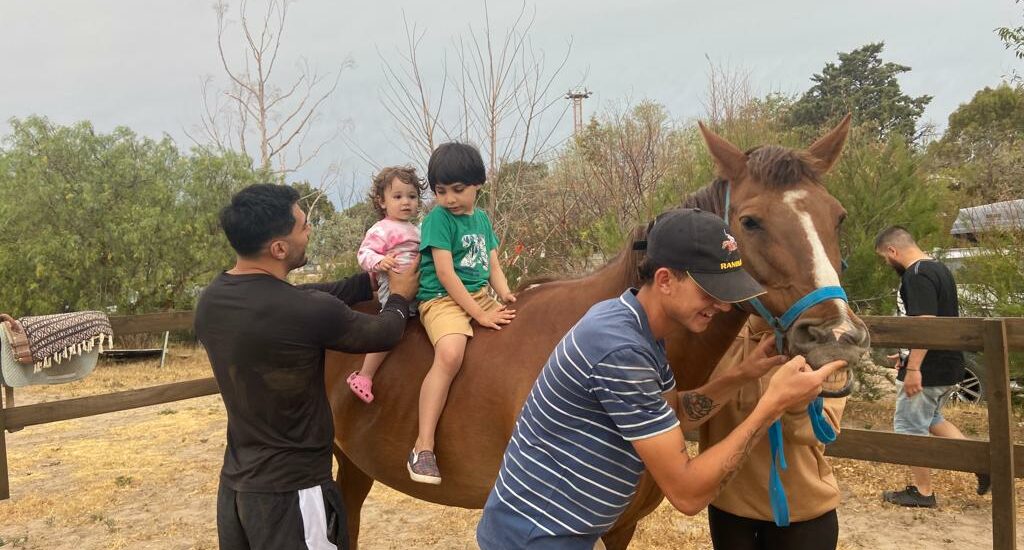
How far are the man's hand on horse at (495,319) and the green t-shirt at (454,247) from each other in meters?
0.25

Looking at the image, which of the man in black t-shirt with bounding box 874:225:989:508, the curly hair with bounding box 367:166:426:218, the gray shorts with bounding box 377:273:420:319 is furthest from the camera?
the man in black t-shirt with bounding box 874:225:989:508

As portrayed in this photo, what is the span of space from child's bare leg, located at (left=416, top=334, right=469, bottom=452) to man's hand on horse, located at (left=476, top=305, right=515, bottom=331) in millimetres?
127

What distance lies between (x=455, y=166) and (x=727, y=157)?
1254 millimetres

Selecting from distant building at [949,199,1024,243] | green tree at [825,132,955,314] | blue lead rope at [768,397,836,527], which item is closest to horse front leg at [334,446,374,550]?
blue lead rope at [768,397,836,527]

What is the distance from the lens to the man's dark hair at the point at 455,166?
315 cm

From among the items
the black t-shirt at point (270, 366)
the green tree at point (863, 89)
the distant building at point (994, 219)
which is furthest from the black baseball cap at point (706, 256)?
the green tree at point (863, 89)

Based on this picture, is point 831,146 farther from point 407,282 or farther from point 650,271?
point 407,282

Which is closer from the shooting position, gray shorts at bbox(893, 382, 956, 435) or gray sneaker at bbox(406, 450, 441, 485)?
gray sneaker at bbox(406, 450, 441, 485)

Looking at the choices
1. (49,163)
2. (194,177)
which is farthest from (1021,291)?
(49,163)

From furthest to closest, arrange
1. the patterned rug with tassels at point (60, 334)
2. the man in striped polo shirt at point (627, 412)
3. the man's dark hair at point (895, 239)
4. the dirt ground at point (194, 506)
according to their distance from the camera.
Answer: the man's dark hair at point (895, 239) → the patterned rug with tassels at point (60, 334) → the dirt ground at point (194, 506) → the man in striped polo shirt at point (627, 412)

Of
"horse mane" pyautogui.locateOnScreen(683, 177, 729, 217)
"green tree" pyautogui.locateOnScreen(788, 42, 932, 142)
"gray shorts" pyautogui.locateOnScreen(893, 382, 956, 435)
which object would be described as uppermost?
"green tree" pyautogui.locateOnScreen(788, 42, 932, 142)

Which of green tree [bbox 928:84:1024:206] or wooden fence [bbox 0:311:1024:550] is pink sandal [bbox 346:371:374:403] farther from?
green tree [bbox 928:84:1024:206]

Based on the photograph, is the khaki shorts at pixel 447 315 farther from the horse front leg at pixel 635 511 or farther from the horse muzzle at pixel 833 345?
the horse muzzle at pixel 833 345

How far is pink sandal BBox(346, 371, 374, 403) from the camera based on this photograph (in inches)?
128
